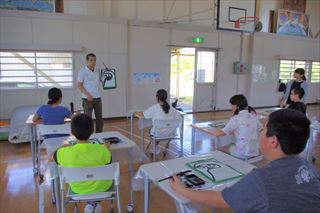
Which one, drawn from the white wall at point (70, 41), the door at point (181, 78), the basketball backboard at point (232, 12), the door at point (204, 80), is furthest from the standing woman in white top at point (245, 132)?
the door at point (181, 78)

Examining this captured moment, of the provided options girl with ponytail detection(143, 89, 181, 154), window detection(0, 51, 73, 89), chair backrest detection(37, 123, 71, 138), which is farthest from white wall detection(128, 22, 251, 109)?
chair backrest detection(37, 123, 71, 138)

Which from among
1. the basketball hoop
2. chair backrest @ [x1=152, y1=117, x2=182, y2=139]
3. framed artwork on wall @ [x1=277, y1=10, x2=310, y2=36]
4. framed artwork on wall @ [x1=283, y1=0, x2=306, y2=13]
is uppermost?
framed artwork on wall @ [x1=283, y1=0, x2=306, y2=13]

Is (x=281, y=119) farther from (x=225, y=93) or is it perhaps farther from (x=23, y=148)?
(x=225, y=93)

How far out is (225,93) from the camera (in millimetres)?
8688

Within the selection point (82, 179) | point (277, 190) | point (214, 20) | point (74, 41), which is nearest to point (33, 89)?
point (74, 41)

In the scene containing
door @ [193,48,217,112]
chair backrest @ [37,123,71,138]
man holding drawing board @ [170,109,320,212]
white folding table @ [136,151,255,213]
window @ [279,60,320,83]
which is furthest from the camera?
window @ [279,60,320,83]

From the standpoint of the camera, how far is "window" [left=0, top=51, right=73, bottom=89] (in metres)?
5.86

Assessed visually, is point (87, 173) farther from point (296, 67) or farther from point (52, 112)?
point (296, 67)

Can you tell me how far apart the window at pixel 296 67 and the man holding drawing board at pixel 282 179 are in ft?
31.5

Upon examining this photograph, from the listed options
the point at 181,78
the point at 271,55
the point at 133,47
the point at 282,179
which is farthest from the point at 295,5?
the point at 282,179

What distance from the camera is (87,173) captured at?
5.39 feet

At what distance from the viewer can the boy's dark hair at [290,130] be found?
97cm

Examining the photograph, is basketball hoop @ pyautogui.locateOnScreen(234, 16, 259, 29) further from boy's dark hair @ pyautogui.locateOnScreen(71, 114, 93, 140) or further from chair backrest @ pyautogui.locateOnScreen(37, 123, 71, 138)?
boy's dark hair @ pyautogui.locateOnScreen(71, 114, 93, 140)

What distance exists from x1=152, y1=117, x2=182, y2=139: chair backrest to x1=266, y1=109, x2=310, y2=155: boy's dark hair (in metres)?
2.45
